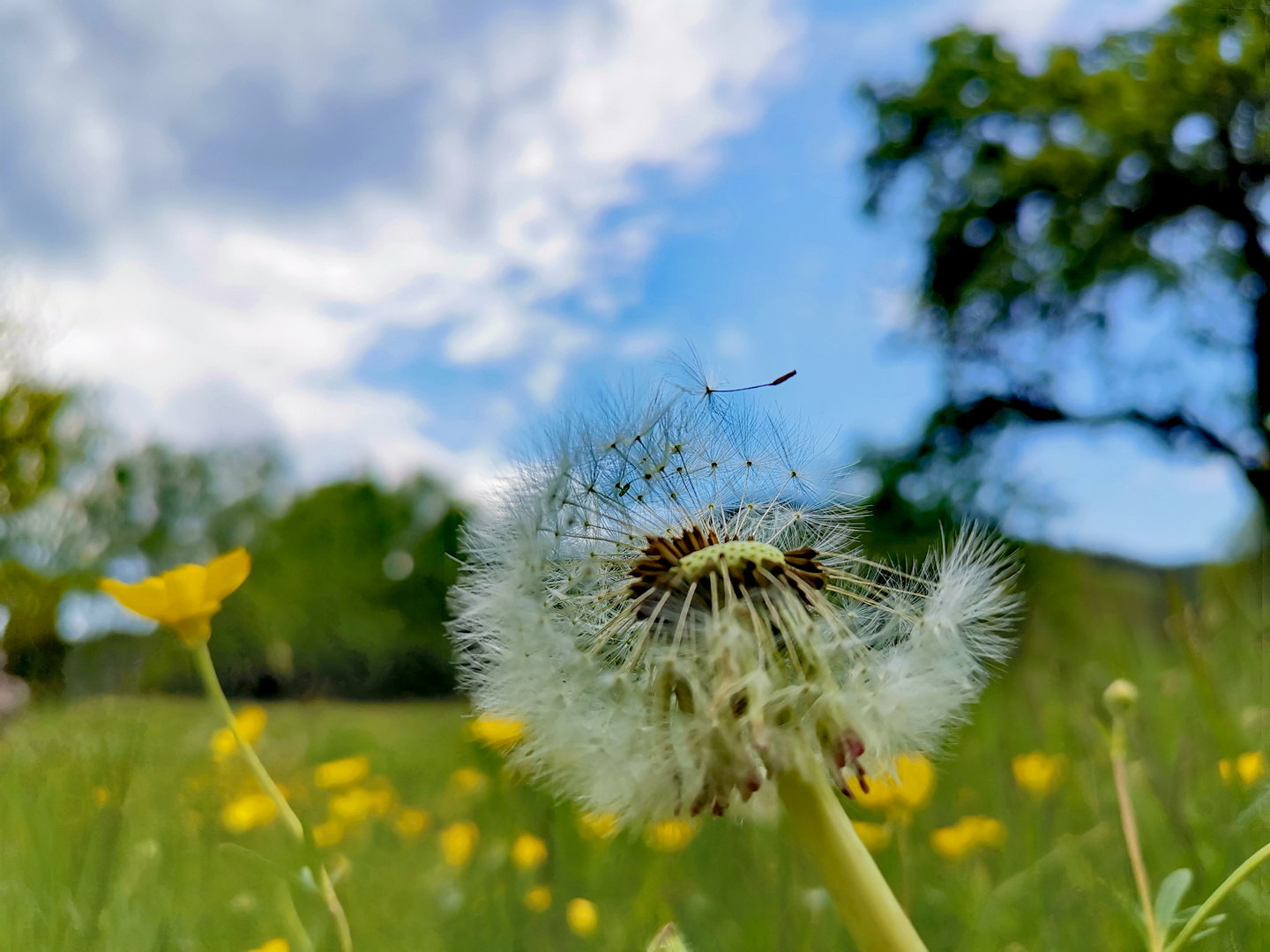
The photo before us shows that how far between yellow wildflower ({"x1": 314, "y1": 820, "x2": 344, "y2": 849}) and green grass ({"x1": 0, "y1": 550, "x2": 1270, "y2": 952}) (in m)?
0.08

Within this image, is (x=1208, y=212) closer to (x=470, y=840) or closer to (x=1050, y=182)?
(x=1050, y=182)

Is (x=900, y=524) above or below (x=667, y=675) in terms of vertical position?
above

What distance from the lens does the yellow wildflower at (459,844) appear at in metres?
1.91

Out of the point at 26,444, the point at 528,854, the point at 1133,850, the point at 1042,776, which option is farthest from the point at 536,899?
the point at 26,444

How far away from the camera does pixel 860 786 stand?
0.61 meters

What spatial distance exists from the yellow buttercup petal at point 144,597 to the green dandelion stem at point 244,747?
0.15 feet

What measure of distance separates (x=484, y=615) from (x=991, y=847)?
1528mm

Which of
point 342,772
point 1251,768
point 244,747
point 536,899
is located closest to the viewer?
point 244,747

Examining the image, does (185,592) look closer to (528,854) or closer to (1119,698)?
(1119,698)

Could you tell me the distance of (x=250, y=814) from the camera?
6.54 ft

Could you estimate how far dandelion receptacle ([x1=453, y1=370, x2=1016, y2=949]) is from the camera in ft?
1.87

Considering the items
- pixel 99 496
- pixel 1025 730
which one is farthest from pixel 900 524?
pixel 99 496

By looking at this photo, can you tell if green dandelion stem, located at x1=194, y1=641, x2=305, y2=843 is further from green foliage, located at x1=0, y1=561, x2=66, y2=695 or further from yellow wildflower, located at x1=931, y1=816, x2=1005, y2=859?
green foliage, located at x1=0, y1=561, x2=66, y2=695

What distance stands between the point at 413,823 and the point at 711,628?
78.7 inches
